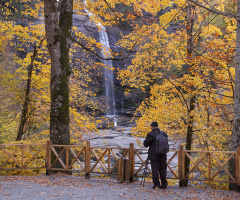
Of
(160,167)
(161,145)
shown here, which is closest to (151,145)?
(161,145)

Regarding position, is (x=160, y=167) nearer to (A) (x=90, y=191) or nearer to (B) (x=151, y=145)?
(B) (x=151, y=145)

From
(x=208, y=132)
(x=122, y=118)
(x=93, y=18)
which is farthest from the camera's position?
(x=122, y=118)

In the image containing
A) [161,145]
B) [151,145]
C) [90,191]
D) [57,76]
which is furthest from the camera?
[57,76]

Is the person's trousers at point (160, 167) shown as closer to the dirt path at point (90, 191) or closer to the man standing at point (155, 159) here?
the man standing at point (155, 159)

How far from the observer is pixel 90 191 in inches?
226

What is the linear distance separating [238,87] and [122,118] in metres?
25.4

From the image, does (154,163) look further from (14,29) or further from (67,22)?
(14,29)

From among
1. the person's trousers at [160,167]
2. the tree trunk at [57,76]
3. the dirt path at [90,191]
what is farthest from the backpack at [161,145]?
the tree trunk at [57,76]

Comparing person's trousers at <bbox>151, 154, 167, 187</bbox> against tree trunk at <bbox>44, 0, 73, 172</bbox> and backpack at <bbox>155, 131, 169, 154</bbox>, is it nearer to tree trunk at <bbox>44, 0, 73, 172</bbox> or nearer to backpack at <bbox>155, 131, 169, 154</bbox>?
backpack at <bbox>155, 131, 169, 154</bbox>

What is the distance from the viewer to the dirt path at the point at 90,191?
206 inches

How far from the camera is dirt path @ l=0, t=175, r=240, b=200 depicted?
5.23 metres

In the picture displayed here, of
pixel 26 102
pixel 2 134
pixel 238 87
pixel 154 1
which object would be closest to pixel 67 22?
pixel 154 1

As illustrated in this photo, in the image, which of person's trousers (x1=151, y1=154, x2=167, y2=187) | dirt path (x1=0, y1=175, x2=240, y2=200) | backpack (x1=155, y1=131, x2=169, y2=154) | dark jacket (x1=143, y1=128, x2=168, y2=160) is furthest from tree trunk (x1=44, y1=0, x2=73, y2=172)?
backpack (x1=155, y1=131, x2=169, y2=154)

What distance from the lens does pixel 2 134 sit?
42.4 ft
